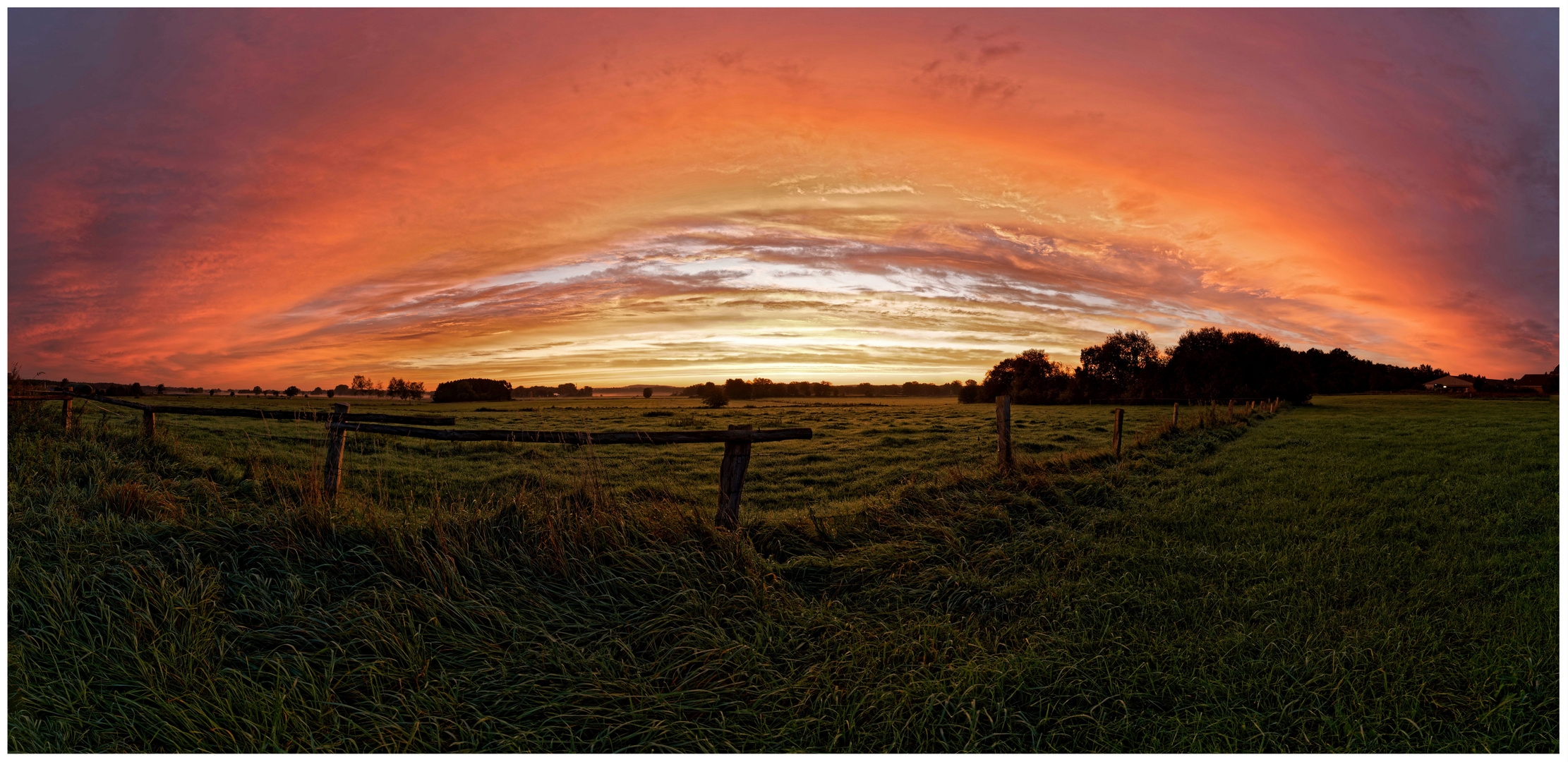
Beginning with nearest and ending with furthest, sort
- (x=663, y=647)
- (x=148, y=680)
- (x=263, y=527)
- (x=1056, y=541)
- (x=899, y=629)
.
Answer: (x=148, y=680) → (x=663, y=647) → (x=899, y=629) → (x=263, y=527) → (x=1056, y=541)

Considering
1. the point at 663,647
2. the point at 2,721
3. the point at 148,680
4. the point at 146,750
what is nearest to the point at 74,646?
the point at 2,721

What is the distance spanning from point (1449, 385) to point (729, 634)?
151 m

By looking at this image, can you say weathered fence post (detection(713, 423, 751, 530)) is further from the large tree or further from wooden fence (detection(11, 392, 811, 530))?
the large tree

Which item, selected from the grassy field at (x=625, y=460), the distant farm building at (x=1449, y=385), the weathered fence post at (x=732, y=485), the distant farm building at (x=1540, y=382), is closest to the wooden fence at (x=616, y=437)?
the weathered fence post at (x=732, y=485)

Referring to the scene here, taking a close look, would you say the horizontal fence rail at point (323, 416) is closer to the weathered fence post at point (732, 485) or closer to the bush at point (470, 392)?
the weathered fence post at point (732, 485)

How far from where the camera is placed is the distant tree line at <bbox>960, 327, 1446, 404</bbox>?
237 feet

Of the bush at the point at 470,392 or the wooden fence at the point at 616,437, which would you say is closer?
the wooden fence at the point at 616,437

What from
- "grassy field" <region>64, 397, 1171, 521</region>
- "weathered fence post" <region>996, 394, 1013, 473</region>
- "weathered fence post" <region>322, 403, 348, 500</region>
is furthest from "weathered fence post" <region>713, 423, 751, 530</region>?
"weathered fence post" <region>996, 394, 1013, 473</region>

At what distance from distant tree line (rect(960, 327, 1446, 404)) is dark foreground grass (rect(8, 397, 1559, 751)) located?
64949 mm

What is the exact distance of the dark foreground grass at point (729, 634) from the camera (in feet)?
12.4

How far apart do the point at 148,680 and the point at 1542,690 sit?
8.92m

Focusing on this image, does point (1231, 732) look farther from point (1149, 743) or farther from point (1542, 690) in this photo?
point (1542, 690)

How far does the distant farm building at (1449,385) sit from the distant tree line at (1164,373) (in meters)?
18.1

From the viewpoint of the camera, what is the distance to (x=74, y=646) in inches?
164
